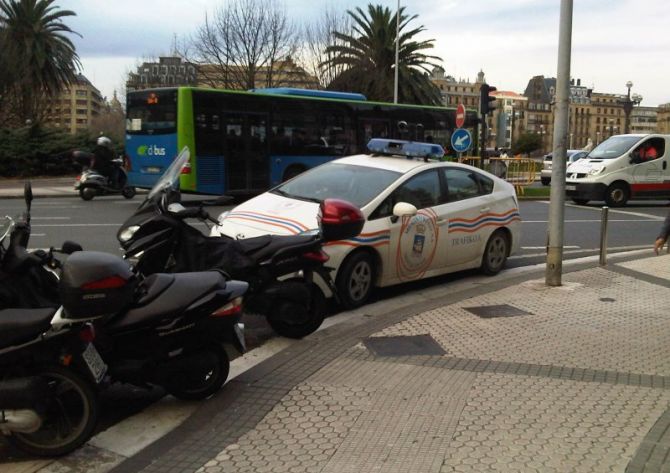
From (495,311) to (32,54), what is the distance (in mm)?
34241

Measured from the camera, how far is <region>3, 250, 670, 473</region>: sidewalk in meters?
3.68

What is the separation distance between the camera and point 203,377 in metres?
4.49

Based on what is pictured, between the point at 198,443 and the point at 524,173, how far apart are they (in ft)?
74.4

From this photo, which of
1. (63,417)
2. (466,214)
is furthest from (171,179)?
(466,214)

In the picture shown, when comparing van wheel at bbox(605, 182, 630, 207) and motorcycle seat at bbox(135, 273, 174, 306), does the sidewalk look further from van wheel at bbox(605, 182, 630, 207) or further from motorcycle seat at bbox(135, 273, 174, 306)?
van wheel at bbox(605, 182, 630, 207)

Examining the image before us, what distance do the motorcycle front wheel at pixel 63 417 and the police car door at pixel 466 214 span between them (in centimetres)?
515

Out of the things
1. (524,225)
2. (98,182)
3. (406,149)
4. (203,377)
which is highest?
(406,149)

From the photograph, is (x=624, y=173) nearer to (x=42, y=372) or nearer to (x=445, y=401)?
(x=445, y=401)

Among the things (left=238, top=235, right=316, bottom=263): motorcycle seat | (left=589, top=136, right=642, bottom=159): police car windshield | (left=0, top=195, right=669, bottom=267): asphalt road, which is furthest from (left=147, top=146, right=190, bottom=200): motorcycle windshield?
(left=589, top=136, right=642, bottom=159): police car windshield

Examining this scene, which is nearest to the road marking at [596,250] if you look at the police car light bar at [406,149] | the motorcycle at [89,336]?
the police car light bar at [406,149]

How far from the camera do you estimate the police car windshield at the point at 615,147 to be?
69.2ft

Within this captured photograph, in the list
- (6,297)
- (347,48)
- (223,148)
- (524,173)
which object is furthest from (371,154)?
(347,48)

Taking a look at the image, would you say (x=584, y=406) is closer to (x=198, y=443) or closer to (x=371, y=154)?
(x=198, y=443)

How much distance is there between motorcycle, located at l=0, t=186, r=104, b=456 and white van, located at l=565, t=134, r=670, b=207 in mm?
18716
